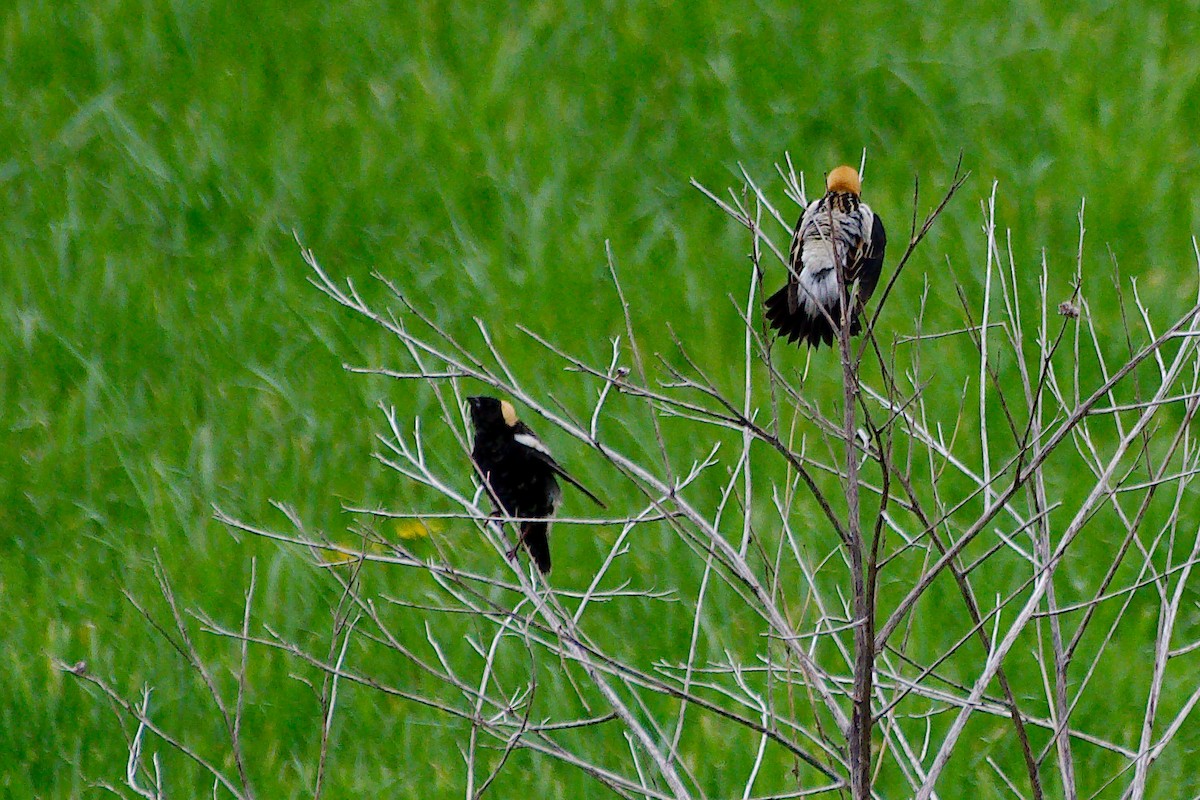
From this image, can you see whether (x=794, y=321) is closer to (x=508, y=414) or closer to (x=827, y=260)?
(x=827, y=260)

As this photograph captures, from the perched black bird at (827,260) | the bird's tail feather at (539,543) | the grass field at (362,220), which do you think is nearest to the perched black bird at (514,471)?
the bird's tail feather at (539,543)

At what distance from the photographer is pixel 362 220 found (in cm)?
661

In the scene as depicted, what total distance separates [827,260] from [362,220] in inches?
139

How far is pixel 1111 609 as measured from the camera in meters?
4.43

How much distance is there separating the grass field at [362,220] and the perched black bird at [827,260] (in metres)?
1.40

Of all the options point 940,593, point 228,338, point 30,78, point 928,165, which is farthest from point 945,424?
point 30,78

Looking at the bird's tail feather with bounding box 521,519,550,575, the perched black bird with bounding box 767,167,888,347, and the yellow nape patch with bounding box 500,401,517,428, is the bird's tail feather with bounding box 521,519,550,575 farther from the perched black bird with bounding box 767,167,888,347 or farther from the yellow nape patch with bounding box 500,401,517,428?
the perched black bird with bounding box 767,167,888,347

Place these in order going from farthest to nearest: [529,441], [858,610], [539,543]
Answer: [539,543] < [529,441] < [858,610]

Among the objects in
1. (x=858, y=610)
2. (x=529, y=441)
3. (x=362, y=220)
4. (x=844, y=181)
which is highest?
(x=844, y=181)

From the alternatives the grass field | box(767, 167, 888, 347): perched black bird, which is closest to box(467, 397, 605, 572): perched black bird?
the grass field

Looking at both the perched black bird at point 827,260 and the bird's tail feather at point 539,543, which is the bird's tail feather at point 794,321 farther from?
the bird's tail feather at point 539,543

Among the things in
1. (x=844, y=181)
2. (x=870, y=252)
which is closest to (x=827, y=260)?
(x=844, y=181)

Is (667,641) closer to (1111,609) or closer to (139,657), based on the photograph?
(1111,609)

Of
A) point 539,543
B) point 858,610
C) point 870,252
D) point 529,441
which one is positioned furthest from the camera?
point 539,543
